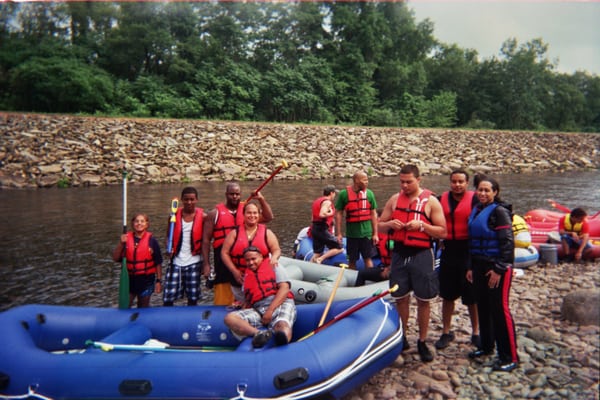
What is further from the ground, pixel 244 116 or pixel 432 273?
pixel 244 116

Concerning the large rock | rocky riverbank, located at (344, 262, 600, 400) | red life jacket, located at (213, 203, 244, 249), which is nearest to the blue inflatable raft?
rocky riverbank, located at (344, 262, 600, 400)

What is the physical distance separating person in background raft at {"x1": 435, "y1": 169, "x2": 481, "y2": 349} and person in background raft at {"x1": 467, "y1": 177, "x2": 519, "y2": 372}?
0.13 meters

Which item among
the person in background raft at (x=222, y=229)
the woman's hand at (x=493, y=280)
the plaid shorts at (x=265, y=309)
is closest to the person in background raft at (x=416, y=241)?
the woman's hand at (x=493, y=280)

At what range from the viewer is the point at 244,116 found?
21766mm

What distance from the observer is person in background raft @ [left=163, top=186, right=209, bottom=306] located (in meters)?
4.02

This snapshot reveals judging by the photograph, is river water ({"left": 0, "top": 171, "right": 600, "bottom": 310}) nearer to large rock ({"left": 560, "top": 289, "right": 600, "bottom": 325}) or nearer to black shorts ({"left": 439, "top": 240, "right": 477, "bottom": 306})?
black shorts ({"left": 439, "top": 240, "right": 477, "bottom": 306})

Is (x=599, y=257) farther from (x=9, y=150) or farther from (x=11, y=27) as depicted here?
(x=11, y=27)

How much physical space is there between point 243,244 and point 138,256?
107 centimetres

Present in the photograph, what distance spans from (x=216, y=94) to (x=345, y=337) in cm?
1974

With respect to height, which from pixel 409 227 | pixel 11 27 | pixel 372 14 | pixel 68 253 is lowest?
pixel 68 253

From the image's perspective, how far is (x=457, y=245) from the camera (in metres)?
3.40

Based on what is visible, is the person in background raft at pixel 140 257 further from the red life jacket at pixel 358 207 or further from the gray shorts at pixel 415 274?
the red life jacket at pixel 358 207

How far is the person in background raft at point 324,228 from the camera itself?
584 centimetres

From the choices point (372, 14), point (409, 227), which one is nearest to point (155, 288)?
point (409, 227)
